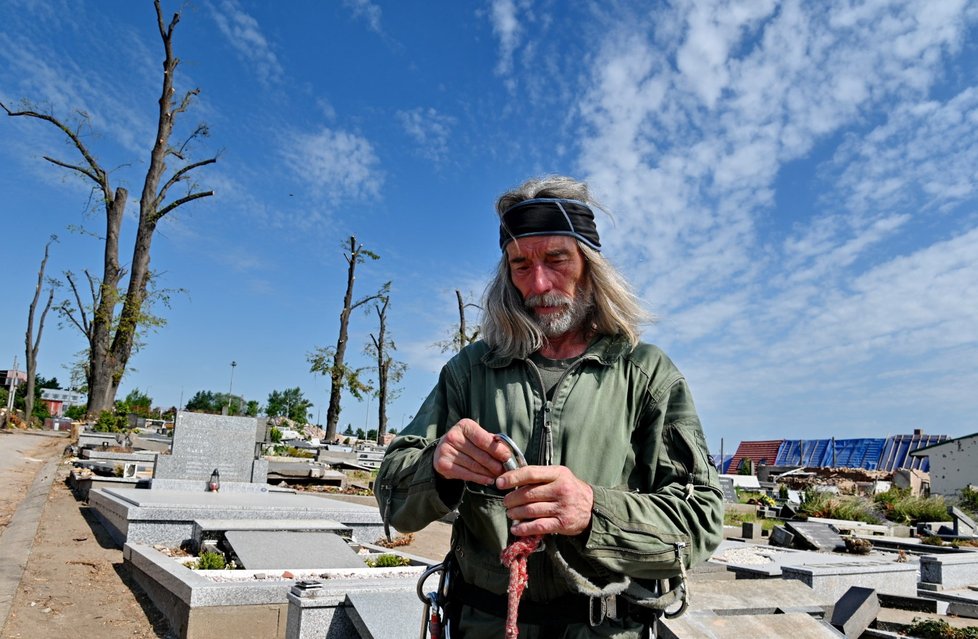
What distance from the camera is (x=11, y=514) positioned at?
30.2 ft

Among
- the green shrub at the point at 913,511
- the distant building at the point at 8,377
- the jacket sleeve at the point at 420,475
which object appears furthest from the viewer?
the distant building at the point at 8,377

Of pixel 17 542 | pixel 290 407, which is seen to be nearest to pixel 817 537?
pixel 17 542

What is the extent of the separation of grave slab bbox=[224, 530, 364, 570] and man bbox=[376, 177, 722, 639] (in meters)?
4.65

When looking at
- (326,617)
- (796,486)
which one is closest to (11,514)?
(326,617)

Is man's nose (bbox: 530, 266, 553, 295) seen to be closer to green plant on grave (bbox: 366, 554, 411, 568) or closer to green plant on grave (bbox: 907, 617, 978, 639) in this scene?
green plant on grave (bbox: 366, 554, 411, 568)

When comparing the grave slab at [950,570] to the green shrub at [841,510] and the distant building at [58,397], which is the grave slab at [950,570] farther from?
the distant building at [58,397]

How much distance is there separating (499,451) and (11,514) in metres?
10.2

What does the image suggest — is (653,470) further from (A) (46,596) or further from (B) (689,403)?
(A) (46,596)

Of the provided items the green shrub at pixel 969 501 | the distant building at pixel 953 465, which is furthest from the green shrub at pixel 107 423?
the distant building at pixel 953 465

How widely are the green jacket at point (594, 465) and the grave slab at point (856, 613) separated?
484 centimetres

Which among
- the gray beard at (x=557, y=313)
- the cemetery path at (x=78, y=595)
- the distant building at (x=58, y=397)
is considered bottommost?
the cemetery path at (x=78, y=595)

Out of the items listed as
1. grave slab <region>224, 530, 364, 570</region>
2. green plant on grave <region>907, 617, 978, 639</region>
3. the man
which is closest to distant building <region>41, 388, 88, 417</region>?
grave slab <region>224, 530, 364, 570</region>

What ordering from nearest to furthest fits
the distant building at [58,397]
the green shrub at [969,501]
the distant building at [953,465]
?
the green shrub at [969,501], the distant building at [953,465], the distant building at [58,397]

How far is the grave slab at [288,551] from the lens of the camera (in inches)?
232
